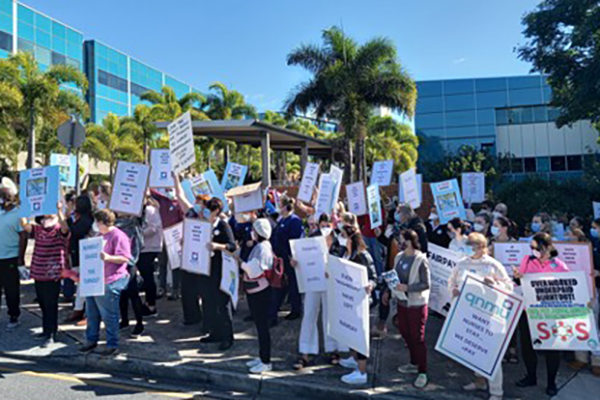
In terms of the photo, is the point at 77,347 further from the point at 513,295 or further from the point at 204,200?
the point at 513,295

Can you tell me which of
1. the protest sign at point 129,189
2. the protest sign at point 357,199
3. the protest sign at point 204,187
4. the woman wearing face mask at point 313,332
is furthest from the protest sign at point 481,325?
the protest sign at point 204,187

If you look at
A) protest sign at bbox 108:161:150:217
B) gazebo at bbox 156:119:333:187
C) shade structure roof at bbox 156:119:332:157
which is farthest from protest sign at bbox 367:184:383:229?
shade structure roof at bbox 156:119:332:157

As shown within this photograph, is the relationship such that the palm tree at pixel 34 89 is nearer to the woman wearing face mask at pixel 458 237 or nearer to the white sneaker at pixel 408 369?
the woman wearing face mask at pixel 458 237

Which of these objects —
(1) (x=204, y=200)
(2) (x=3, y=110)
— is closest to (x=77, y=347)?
(1) (x=204, y=200)

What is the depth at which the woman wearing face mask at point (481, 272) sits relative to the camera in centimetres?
488

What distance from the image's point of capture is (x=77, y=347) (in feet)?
20.4

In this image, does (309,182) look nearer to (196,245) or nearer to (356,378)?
(196,245)

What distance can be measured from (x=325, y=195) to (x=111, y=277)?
13.9 ft

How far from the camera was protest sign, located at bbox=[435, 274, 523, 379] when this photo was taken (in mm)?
4730

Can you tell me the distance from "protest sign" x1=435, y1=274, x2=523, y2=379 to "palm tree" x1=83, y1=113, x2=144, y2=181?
1367 inches

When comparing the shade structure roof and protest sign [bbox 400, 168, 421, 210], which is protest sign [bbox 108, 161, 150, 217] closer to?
protest sign [bbox 400, 168, 421, 210]

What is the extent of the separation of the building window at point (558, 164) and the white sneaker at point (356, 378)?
39.3 meters

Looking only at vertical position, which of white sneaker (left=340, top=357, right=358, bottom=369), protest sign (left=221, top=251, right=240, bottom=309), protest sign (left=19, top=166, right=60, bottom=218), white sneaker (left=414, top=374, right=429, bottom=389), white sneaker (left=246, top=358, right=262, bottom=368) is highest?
protest sign (left=19, top=166, right=60, bottom=218)

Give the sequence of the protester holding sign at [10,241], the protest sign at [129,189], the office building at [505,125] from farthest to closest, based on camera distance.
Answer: the office building at [505,125] → the protest sign at [129,189] → the protester holding sign at [10,241]
